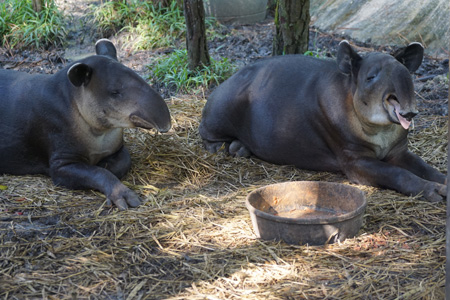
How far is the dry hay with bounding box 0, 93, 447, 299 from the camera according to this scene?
404 cm

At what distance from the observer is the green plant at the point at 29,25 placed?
1141cm

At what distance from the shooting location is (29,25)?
37.9ft

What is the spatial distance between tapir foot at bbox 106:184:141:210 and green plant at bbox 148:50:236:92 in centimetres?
328

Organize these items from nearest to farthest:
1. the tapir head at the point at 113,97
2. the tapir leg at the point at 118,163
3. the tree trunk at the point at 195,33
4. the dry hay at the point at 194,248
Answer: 1. the dry hay at the point at 194,248
2. the tapir head at the point at 113,97
3. the tapir leg at the point at 118,163
4. the tree trunk at the point at 195,33

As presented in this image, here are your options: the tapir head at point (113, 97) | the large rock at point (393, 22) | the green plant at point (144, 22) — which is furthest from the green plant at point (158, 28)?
the tapir head at point (113, 97)

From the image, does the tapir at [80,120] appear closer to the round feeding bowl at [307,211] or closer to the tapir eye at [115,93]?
the tapir eye at [115,93]

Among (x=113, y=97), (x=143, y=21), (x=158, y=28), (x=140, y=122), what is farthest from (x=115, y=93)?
(x=143, y=21)

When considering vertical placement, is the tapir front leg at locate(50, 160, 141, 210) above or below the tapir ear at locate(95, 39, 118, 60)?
below

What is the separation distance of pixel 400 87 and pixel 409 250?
1.39 m

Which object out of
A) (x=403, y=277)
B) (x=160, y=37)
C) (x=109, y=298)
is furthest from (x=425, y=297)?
(x=160, y=37)

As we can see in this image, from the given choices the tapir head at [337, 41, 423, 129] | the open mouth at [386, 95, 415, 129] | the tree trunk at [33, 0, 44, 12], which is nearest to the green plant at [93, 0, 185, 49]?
the tree trunk at [33, 0, 44, 12]

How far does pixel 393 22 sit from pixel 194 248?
6951 millimetres

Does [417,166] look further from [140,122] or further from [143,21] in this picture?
[143,21]

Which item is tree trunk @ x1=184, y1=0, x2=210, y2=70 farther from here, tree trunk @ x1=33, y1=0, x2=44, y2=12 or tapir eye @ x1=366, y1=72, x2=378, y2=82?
tree trunk @ x1=33, y1=0, x2=44, y2=12
